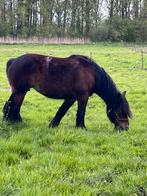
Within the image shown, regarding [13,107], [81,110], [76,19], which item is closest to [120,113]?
[81,110]

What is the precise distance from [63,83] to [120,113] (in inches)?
56.0

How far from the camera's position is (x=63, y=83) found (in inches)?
299

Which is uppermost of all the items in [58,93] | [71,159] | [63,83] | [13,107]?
[63,83]

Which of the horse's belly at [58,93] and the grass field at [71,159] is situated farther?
the horse's belly at [58,93]

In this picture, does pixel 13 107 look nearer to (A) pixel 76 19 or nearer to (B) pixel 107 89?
(B) pixel 107 89

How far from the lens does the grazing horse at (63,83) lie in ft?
24.6

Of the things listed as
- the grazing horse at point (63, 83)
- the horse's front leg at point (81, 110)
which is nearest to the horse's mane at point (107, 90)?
the grazing horse at point (63, 83)

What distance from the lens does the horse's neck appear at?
779cm

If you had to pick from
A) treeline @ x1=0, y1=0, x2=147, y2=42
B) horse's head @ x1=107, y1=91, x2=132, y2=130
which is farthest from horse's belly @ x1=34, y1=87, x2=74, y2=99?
treeline @ x1=0, y1=0, x2=147, y2=42

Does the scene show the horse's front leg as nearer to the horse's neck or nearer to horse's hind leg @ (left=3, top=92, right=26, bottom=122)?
the horse's neck

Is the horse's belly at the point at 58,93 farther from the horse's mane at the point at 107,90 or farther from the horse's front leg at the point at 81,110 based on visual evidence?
the horse's mane at the point at 107,90

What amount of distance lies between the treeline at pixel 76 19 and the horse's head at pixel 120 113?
4355 centimetres

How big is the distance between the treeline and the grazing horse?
43.3 meters

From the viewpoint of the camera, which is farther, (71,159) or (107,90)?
(107,90)
